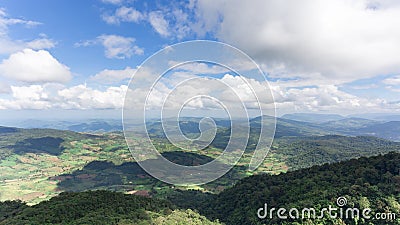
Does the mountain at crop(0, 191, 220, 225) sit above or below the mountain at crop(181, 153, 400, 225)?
below

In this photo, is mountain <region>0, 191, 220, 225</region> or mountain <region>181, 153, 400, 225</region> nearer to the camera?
mountain <region>181, 153, 400, 225</region>

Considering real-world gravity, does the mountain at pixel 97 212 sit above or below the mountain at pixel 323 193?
below

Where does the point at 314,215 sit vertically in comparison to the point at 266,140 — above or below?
below

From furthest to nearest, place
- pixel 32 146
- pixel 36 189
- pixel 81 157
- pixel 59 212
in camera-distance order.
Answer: pixel 32 146 → pixel 81 157 → pixel 36 189 → pixel 59 212

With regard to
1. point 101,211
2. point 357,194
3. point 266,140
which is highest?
A: point 266,140

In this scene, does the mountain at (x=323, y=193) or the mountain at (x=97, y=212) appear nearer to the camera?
the mountain at (x=323, y=193)

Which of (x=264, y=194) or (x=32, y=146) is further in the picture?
(x=32, y=146)

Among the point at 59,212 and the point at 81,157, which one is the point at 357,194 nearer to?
the point at 59,212

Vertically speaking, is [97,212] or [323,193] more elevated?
[323,193]

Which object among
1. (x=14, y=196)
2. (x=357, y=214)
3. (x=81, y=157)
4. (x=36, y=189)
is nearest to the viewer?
(x=357, y=214)

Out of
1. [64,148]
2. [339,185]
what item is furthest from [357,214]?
[64,148]

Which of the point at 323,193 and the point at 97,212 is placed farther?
the point at 97,212
